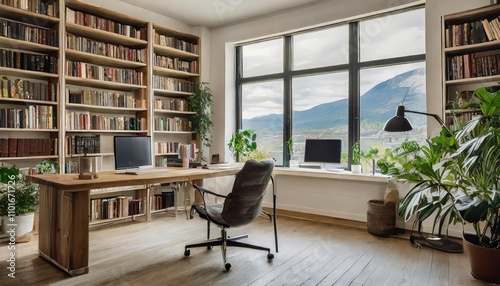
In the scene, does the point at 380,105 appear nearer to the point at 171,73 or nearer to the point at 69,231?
the point at 171,73

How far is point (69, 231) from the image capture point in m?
2.61

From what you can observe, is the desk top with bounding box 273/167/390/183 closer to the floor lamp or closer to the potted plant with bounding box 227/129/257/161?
the potted plant with bounding box 227/129/257/161

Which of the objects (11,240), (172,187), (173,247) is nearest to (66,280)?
(173,247)

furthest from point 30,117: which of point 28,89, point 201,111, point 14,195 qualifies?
point 201,111

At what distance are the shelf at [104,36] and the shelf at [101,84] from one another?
64cm

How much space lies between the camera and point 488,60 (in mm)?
3334

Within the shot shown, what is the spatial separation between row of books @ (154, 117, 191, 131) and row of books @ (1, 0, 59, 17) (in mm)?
1958

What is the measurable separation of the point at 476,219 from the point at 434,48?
230 cm

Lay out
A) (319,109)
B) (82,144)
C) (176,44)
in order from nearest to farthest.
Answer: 1. (82,144)
2. (319,109)
3. (176,44)

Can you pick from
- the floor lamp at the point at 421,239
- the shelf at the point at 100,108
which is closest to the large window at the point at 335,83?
the floor lamp at the point at 421,239

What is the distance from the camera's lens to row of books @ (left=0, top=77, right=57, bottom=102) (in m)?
3.58

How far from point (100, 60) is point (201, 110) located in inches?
67.1

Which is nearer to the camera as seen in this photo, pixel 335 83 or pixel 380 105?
pixel 380 105

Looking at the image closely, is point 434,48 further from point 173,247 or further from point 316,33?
point 173,247
